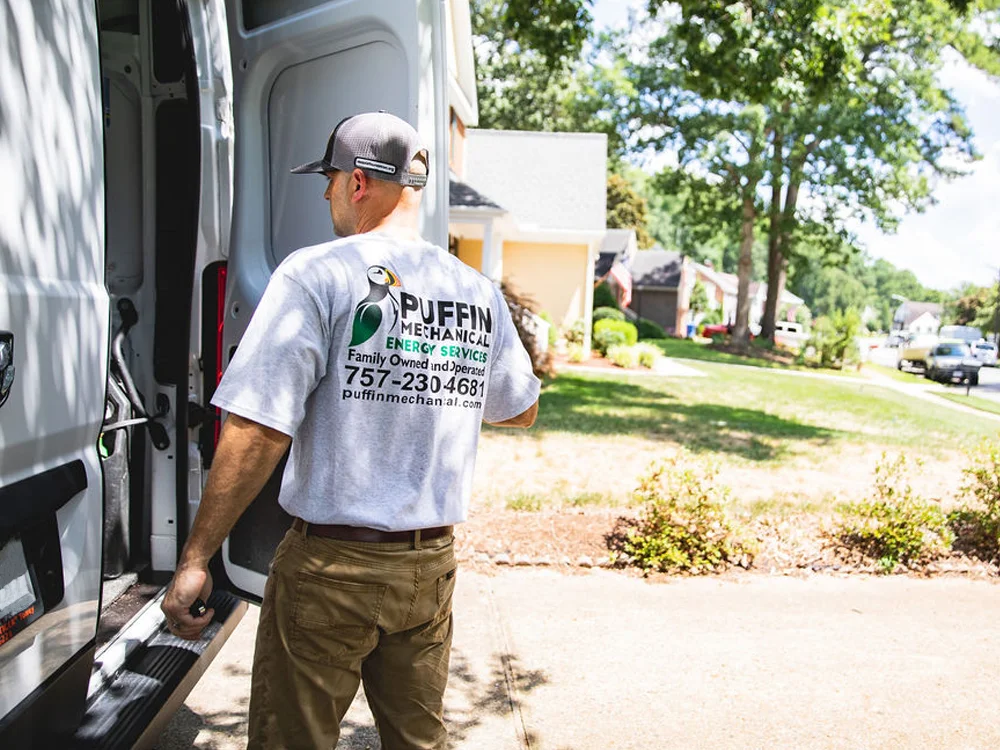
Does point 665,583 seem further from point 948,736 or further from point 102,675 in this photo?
point 102,675

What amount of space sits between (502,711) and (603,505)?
10.4 ft

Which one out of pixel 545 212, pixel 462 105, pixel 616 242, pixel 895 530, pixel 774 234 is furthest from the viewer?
pixel 616 242

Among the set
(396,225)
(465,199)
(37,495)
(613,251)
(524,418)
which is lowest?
(37,495)

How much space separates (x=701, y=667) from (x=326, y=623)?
2614mm

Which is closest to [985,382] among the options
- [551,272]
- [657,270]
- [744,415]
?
[551,272]

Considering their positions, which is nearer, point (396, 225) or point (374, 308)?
point (374, 308)

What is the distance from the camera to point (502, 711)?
12.3 ft

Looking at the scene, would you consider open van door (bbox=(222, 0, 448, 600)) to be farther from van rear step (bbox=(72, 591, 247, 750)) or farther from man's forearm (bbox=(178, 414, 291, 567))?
man's forearm (bbox=(178, 414, 291, 567))

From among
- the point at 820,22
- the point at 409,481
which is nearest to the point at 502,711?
the point at 409,481

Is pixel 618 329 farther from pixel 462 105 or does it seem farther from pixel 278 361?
pixel 278 361

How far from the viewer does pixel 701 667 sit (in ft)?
13.9

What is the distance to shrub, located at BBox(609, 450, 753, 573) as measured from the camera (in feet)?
18.0

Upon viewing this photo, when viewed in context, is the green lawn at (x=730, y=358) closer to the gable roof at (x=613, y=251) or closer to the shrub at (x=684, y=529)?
the gable roof at (x=613, y=251)

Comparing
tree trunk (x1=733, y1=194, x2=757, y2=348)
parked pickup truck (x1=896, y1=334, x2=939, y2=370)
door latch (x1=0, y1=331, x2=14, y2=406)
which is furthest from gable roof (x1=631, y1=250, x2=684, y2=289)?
door latch (x1=0, y1=331, x2=14, y2=406)
